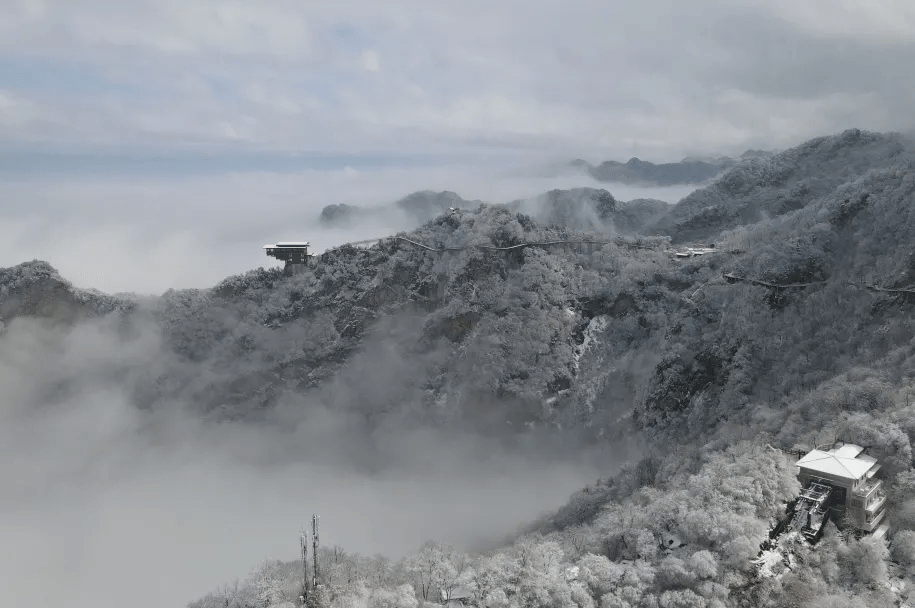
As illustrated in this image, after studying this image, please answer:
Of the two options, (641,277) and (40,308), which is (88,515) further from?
(641,277)

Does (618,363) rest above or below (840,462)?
below

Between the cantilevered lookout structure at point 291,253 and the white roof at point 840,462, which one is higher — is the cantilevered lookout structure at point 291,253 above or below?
Result: above

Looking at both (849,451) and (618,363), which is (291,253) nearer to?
(618,363)

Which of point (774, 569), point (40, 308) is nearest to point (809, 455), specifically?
point (774, 569)

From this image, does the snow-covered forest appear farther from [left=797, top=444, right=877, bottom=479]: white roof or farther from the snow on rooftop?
[left=797, top=444, right=877, bottom=479]: white roof

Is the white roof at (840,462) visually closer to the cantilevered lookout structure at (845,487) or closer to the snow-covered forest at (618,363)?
the cantilevered lookout structure at (845,487)

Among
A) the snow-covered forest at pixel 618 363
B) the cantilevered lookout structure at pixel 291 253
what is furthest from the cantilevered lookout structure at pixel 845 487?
the cantilevered lookout structure at pixel 291 253

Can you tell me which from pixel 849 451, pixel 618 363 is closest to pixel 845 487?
pixel 849 451
